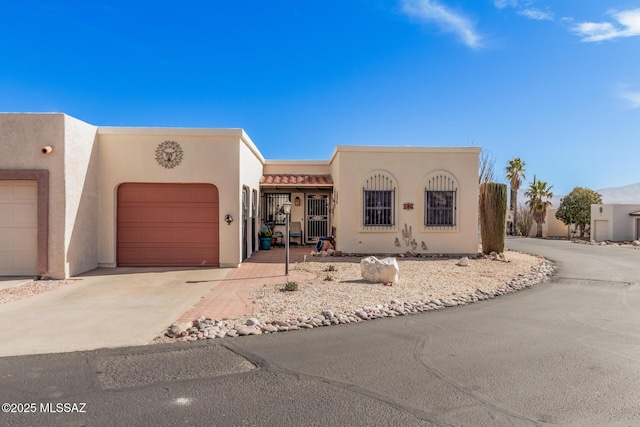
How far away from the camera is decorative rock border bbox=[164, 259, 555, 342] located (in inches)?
197

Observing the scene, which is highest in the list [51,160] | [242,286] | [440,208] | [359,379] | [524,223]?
[51,160]

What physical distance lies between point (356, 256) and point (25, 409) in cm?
1043

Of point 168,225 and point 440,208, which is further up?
point 440,208

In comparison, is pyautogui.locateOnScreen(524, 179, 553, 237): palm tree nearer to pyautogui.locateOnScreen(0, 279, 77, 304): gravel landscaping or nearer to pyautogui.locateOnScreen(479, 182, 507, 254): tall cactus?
pyautogui.locateOnScreen(479, 182, 507, 254): tall cactus

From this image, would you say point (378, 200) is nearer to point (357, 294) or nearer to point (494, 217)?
point (494, 217)

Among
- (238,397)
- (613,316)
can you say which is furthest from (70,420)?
(613,316)

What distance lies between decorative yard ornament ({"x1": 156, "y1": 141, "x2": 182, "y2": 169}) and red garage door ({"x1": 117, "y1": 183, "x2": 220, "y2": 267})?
0.67 metres

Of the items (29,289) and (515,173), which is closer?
(29,289)

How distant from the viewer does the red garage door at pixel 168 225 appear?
10.5m

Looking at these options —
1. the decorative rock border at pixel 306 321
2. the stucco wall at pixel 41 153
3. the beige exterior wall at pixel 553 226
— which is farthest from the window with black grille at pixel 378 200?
the beige exterior wall at pixel 553 226

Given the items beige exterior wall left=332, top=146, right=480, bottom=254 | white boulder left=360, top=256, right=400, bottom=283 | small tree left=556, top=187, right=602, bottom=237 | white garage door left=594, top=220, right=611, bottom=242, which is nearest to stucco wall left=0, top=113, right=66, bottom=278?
white boulder left=360, top=256, right=400, bottom=283

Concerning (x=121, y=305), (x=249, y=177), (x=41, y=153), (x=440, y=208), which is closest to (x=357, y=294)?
(x=121, y=305)

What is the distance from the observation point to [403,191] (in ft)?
43.0

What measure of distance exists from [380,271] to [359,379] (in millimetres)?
4933
